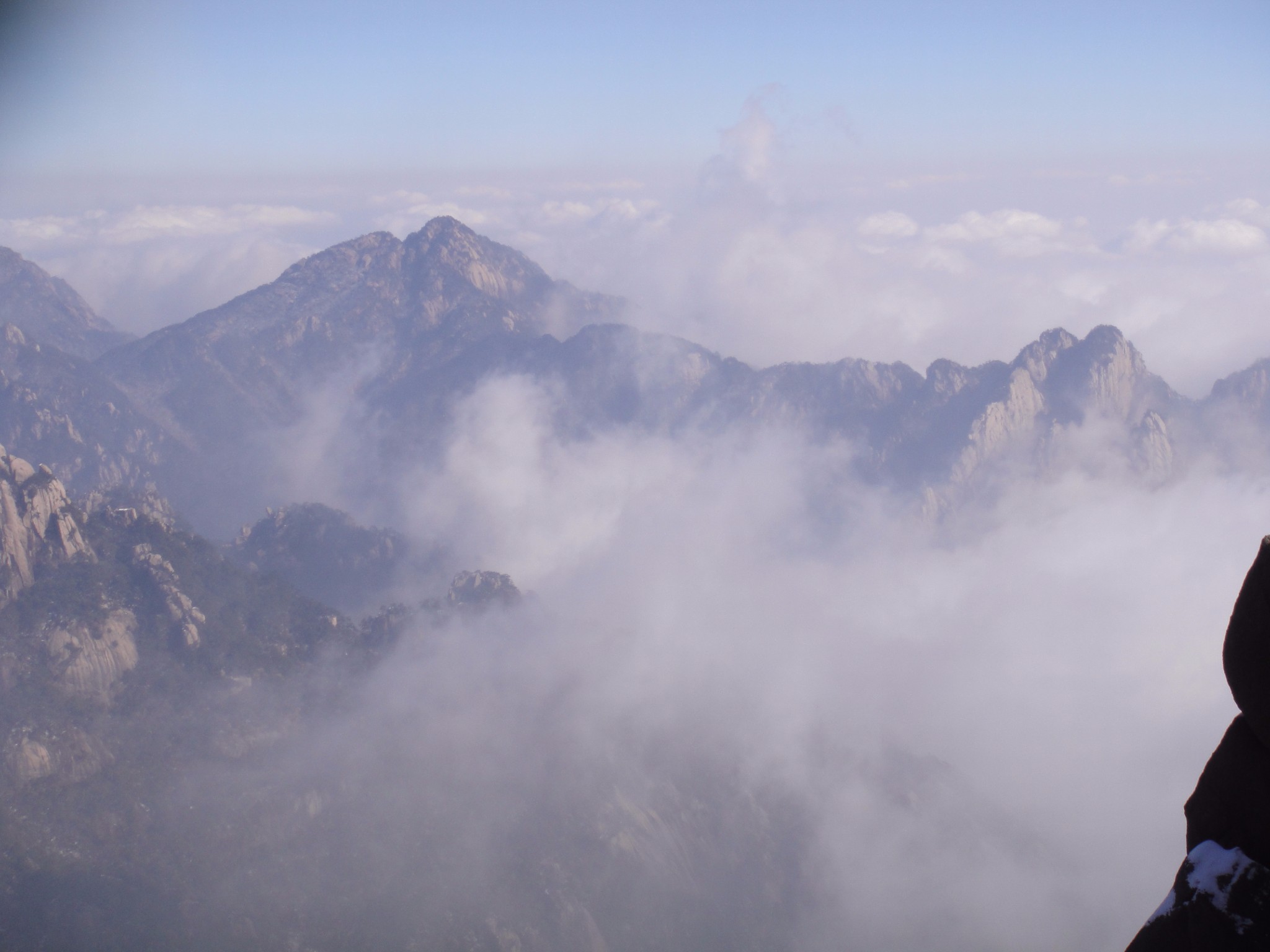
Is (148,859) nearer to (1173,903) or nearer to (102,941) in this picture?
(102,941)

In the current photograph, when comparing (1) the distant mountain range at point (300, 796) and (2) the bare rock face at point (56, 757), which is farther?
(2) the bare rock face at point (56, 757)

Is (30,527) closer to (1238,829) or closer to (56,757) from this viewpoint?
(56,757)

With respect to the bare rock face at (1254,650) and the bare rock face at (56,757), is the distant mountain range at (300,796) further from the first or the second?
the bare rock face at (1254,650)

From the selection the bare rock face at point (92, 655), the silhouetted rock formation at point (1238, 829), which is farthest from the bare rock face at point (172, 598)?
the silhouetted rock formation at point (1238, 829)

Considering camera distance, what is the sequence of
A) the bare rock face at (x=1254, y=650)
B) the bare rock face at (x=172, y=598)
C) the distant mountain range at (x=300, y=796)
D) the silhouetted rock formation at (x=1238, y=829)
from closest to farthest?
the silhouetted rock formation at (x=1238, y=829) → the bare rock face at (x=1254, y=650) → the distant mountain range at (x=300, y=796) → the bare rock face at (x=172, y=598)

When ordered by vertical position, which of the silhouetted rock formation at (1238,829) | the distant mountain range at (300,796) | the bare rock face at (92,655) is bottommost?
the distant mountain range at (300,796)

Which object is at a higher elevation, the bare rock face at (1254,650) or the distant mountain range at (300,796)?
the bare rock face at (1254,650)

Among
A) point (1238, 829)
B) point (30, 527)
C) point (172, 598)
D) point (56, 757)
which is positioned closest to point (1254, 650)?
point (1238, 829)
